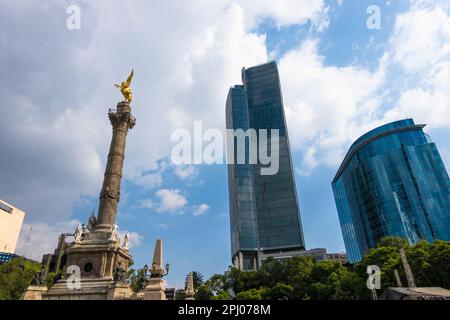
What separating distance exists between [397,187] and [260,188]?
4017 centimetres

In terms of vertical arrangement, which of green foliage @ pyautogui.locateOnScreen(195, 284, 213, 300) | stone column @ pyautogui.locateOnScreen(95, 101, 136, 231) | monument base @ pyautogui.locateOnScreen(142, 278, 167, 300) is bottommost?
monument base @ pyautogui.locateOnScreen(142, 278, 167, 300)

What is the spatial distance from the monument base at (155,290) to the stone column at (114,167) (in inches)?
351

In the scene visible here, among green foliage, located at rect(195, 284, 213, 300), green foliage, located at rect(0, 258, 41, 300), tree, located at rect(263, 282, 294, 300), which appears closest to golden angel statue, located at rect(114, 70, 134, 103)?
green foliage, located at rect(0, 258, 41, 300)

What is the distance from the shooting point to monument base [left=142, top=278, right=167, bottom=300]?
18.5m

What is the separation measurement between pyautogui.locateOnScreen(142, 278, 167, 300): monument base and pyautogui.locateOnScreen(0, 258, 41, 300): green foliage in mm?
21874

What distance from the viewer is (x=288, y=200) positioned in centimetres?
9100

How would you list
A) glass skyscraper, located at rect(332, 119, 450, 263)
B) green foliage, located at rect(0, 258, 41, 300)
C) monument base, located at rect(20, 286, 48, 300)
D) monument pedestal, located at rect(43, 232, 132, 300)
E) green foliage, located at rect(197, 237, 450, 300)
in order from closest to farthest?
1. monument base, located at rect(20, 286, 48, 300)
2. monument pedestal, located at rect(43, 232, 132, 300)
3. green foliage, located at rect(197, 237, 450, 300)
4. green foliage, located at rect(0, 258, 41, 300)
5. glass skyscraper, located at rect(332, 119, 450, 263)

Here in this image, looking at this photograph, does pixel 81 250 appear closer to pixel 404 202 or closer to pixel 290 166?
pixel 404 202

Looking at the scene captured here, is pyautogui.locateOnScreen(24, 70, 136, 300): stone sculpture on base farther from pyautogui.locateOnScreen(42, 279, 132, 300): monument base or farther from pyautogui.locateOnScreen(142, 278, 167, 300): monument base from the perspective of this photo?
pyautogui.locateOnScreen(142, 278, 167, 300): monument base

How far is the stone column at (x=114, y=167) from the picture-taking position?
27.2 m

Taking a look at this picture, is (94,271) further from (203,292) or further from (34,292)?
(203,292)

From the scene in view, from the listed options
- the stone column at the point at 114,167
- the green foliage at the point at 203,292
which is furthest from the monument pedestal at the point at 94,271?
the green foliage at the point at 203,292

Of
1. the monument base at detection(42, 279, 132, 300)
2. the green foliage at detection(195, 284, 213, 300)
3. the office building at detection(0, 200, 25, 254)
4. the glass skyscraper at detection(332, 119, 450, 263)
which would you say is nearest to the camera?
the monument base at detection(42, 279, 132, 300)

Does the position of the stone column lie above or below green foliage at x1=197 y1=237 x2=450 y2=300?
above
